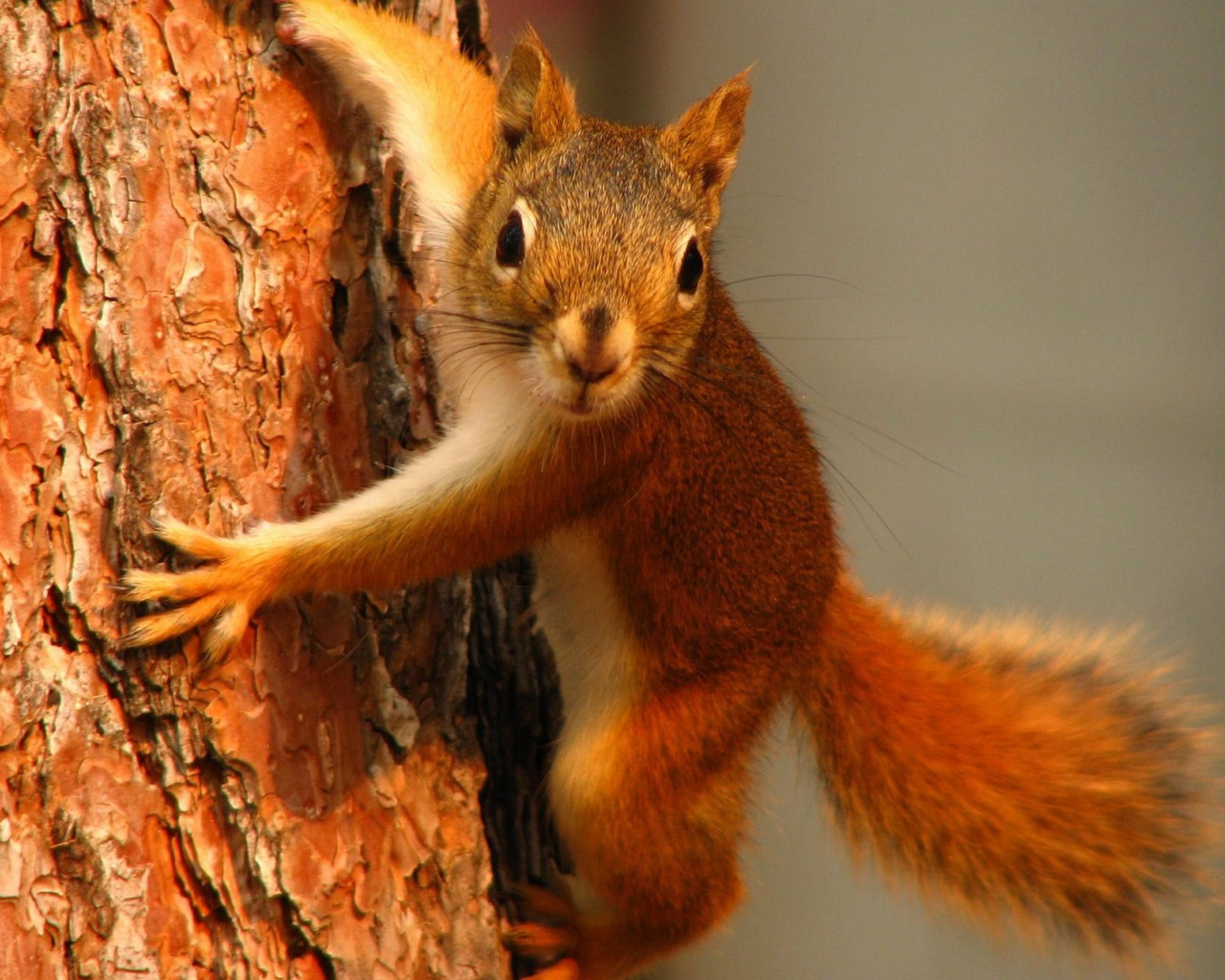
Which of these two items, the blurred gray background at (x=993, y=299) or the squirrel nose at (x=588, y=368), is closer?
the squirrel nose at (x=588, y=368)

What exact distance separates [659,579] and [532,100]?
788 mm

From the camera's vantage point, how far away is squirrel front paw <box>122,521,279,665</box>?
158 centimetres

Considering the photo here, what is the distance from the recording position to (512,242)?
1717 mm

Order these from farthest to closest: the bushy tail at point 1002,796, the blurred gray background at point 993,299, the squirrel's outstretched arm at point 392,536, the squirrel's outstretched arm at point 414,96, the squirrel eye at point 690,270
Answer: the blurred gray background at point 993,299 < the bushy tail at point 1002,796 < the squirrel's outstretched arm at point 414,96 < the squirrel eye at point 690,270 < the squirrel's outstretched arm at point 392,536

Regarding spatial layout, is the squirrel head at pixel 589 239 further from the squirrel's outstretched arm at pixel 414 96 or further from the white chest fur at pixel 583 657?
the white chest fur at pixel 583 657

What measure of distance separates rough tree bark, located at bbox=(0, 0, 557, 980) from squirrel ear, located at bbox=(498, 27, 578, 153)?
0.86 feet

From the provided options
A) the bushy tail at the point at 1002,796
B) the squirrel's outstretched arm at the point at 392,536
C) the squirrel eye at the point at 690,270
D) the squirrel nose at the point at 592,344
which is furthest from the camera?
the bushy tail at the point at 1002,796

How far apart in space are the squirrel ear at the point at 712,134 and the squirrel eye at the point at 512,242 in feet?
1.07

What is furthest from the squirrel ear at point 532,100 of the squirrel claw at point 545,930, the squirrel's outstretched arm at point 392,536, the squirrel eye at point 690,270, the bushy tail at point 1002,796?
the squirrel claw at point 545,930

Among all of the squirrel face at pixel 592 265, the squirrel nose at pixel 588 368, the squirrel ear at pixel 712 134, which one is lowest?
the squirrel nose at pixel 588 368

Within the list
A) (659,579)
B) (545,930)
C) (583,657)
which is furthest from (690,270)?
(545,930)

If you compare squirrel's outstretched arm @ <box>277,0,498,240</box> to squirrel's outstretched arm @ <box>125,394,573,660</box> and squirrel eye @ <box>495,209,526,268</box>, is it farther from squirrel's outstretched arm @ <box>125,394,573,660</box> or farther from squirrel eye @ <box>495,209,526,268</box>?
squirrel's outstretched arm @ <box>125,394,573,660</box>

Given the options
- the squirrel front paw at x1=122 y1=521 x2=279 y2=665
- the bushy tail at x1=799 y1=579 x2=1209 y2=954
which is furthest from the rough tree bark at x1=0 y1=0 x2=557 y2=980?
the bushy tail at x1=799 y1=579 x2=1209 y2=954

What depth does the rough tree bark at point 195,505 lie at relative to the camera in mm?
1534
